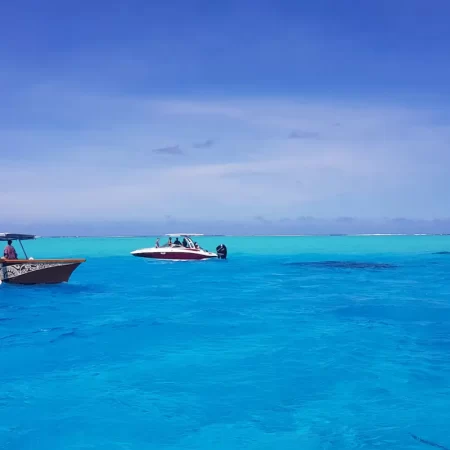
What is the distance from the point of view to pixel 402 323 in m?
17.3

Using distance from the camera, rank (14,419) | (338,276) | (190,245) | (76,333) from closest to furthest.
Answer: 1. (14,419)
2. (76,333)
3. (338,276)
4. (190,245)

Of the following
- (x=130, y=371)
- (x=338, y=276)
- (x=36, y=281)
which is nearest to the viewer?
(x=130, y=371)

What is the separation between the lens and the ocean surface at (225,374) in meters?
8.14

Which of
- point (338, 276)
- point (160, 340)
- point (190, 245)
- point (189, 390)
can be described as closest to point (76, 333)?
point (160, 340)

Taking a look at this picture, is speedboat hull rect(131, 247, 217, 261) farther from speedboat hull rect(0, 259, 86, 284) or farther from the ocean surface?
the ocean surface

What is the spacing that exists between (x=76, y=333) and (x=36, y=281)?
10.9 meters

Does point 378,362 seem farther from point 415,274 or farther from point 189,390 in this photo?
point 415,274

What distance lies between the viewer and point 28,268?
2470 centimetres

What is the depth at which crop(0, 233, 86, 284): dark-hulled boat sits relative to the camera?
2455 cm

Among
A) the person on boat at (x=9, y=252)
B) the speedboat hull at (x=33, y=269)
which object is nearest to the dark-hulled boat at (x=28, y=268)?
the speedboat hull at (x=33, y=269)

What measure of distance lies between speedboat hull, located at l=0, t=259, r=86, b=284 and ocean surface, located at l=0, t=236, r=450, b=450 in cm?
212

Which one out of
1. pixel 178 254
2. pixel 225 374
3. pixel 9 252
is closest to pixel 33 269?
pixel 9 252

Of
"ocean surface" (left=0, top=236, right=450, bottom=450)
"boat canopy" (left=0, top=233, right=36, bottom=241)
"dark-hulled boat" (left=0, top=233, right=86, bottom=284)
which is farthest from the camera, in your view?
"dark-hulled boat" (left=0, top=233, right=86, bottom=284)

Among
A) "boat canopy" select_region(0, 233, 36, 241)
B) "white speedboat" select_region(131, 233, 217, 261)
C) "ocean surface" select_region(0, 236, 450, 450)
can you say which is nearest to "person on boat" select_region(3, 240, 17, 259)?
"boat canopy" select_region(0, 233, 36, 241)
